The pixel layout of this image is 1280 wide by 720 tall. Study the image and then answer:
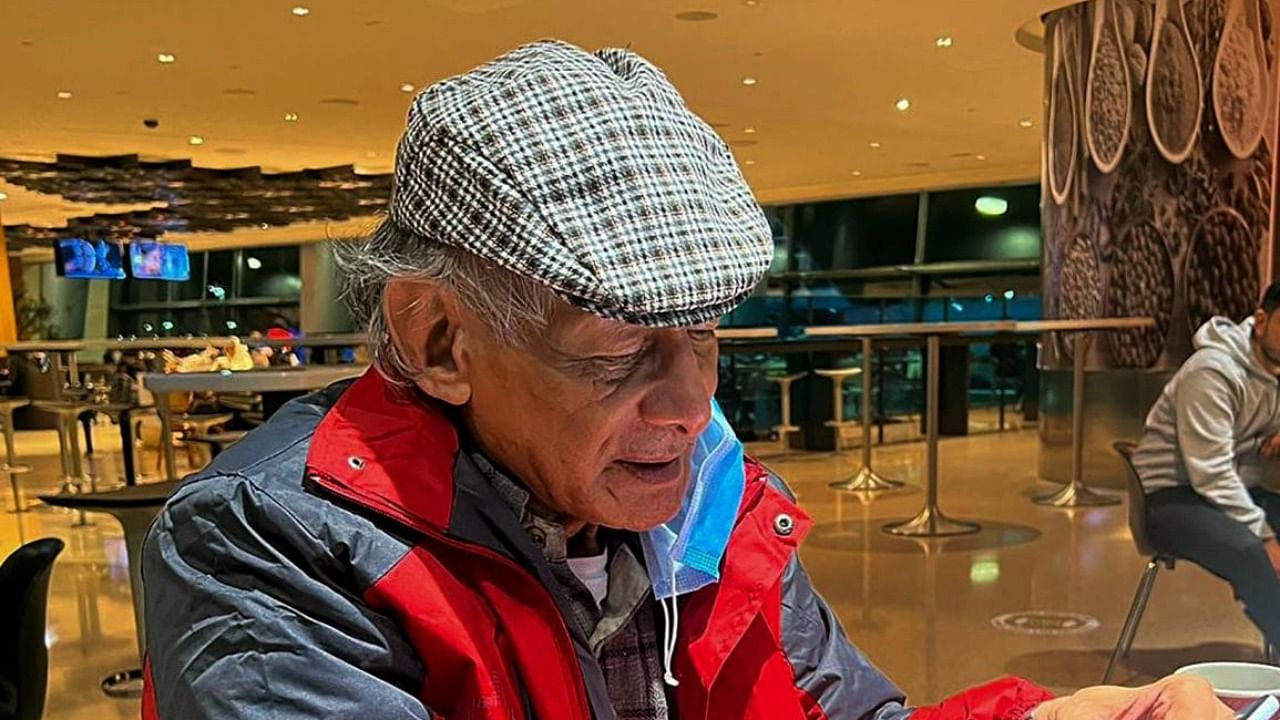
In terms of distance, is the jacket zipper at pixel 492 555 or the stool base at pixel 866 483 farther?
the stool base at pixel 866 483

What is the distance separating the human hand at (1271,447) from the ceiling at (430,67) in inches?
108

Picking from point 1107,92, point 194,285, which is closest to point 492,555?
point 1107,92

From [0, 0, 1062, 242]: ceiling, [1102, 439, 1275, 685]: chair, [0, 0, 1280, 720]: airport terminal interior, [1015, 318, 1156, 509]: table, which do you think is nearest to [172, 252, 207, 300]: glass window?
[0, 0, 1280, 720]: airport terminal interior

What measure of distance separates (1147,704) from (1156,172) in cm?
652

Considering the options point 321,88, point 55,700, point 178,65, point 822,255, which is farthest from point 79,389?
point 822,255

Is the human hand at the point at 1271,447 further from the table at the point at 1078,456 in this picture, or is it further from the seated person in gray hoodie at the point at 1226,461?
the table at the point at 1078,456

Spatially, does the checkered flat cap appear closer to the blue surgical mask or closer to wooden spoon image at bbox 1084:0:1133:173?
the blue surgical mask

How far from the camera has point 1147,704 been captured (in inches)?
33.1

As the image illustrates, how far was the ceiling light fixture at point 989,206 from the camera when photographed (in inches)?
597

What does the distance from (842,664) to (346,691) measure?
0.53m

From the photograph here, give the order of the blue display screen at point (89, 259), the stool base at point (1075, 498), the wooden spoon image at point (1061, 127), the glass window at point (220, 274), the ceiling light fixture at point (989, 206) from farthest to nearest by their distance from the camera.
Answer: the glass window at point (220, 274)
the ceiling light fixture at point (989, 206)
the blue display screen at point (89, 259)
the wooden spoon image at point (1061, 127)
the stool base at point (1075, 498)

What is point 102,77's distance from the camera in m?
8.06

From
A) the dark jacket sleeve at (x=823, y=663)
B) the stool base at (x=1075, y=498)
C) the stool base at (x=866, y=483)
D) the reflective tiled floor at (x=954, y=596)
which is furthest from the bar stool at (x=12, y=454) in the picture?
the dark jacket sleeve at (x=823, y=663)

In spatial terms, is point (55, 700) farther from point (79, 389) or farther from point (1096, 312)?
point (1096, 312)
